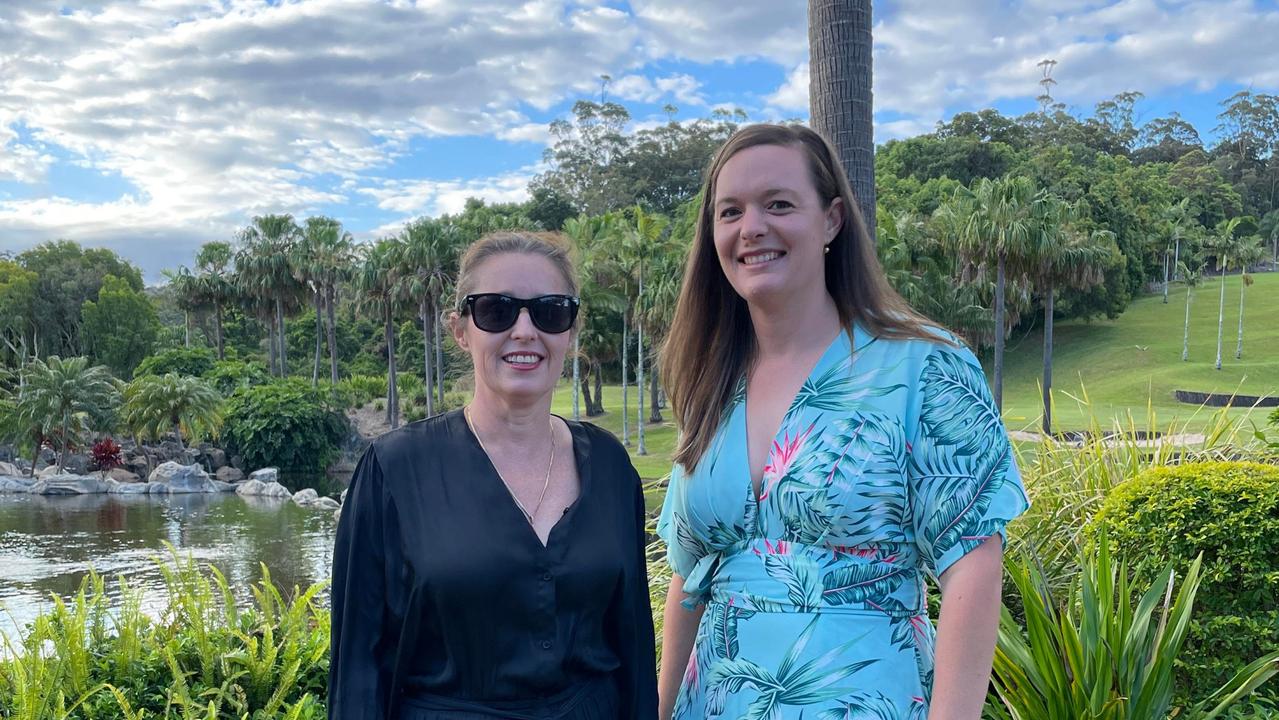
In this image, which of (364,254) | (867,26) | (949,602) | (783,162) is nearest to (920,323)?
(783,162)

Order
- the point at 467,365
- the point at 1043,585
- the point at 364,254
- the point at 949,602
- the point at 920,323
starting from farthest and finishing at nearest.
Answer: the point at 364,254
the point at 1043,585
the point at 467,365
the point at 920,323
the point at 949,602

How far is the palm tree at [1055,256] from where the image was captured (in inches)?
1239

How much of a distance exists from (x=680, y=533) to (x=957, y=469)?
66cm

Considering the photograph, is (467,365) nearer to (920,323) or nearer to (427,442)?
(427,442)

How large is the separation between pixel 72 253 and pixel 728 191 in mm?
72722

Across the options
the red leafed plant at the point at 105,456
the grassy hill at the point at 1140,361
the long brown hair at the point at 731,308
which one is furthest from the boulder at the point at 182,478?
the long brown hair at the point at 731,308

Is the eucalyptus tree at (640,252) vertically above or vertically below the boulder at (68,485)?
above

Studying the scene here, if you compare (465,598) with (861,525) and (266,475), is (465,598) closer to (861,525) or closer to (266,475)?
(861,525)

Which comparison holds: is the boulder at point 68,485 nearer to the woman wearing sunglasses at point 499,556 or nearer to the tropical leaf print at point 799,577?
the woman wearing sunglasses at point 499,556

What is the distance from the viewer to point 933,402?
179 centimetres

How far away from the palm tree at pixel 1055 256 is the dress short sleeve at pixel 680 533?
99.3ft

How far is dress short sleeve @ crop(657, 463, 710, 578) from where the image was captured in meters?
2.08

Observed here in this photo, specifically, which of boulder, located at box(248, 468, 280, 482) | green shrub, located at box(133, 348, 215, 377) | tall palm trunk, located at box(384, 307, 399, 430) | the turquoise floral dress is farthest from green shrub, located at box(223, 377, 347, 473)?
the turquoise floral dress

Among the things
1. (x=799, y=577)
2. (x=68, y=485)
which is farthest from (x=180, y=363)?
(x=799, y=577)
